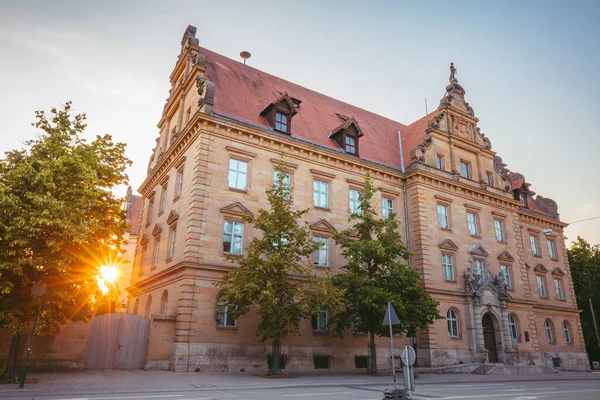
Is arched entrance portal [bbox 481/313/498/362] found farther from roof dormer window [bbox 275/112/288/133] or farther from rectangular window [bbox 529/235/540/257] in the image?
roof dormer window [bbox 275/112/288/133]

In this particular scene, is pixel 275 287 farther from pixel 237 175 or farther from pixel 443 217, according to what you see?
pixel 443 217

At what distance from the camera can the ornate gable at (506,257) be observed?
33312 millimetres

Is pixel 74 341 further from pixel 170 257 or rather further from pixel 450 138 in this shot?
pixel 450 138

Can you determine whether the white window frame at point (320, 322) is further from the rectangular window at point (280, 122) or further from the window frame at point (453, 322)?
the rectangular window at point (280, 122)

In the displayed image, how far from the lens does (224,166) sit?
23641 mm

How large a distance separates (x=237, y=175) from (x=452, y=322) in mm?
17489

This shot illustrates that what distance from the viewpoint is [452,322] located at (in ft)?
95.7

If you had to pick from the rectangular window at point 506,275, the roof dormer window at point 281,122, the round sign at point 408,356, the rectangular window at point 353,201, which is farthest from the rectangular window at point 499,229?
the round sign at point 408,356

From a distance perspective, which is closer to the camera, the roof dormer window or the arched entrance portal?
the roof dormer window

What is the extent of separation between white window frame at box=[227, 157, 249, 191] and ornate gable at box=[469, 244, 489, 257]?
58.2 feet

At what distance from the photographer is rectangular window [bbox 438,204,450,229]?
31.2 m

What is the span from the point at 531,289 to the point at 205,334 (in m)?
29.4

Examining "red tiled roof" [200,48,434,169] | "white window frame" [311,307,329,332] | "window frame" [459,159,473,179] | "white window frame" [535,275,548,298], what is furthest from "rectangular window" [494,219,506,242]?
"white window frame" [311,307,329,332]

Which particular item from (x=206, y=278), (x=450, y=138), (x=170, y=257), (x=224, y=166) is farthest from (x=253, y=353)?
(x=450, y=138)
